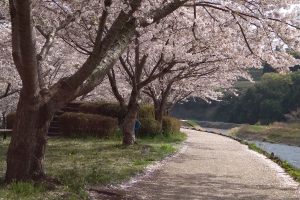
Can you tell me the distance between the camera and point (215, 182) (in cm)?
989

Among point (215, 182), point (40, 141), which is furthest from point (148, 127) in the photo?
point (40, 141)

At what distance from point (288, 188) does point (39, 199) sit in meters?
5.44

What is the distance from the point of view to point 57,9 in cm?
1175

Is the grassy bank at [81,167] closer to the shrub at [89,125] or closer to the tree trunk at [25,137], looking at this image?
the tree trunk at [25,137]

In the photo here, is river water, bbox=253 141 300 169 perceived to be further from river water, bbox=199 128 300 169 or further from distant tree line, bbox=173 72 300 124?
distant tree line, bbox=173 72 300 124

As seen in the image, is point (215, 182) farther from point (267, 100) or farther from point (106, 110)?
point (267, 100)

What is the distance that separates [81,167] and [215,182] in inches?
121

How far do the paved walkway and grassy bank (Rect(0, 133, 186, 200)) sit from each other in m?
0.62

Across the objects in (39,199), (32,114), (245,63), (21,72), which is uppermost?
(245,63)

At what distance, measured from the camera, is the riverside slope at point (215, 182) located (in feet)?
27.4

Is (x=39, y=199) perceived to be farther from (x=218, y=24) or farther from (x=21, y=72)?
(x=218, y=24)

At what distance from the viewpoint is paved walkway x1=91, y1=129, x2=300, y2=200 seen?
8352mm

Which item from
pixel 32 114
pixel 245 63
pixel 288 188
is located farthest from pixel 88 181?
pixel 245 63

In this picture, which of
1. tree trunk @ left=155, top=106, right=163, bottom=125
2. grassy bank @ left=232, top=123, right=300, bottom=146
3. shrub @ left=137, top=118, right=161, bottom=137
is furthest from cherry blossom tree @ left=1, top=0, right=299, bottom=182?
grassy bank @ left=232, top=123, right=300, bottom=146
